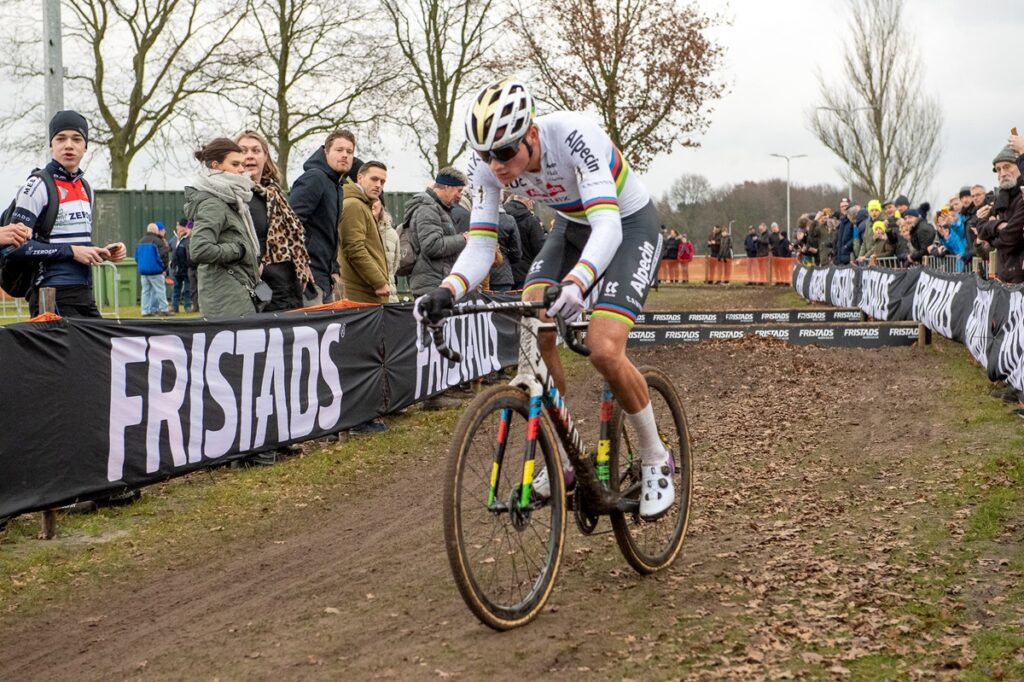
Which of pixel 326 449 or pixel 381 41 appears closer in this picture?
pixel 326 449

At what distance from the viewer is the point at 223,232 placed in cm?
903

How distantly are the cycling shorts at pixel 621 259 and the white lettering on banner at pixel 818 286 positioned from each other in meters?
24.8

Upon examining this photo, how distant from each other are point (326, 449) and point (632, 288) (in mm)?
5066

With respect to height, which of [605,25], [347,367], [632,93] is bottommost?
[347,367]

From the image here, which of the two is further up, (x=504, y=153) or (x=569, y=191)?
(x=504, y=153)

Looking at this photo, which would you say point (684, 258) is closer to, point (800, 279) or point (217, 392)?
point (800, 279)

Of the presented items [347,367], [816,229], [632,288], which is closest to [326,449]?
[347,367]

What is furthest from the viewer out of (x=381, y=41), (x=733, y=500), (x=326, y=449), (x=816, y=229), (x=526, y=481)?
(x=381, y=41)

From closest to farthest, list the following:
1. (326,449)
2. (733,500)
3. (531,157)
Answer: (531,157)
(733,500)
(326,449)

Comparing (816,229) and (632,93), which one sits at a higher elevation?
(632,93)

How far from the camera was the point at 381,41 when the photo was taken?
1462 inches

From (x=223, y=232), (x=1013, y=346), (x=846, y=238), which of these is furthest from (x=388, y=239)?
(x=846, y=238)

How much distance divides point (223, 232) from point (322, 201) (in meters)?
1.65

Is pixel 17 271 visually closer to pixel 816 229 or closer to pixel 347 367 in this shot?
pixel 347 367
